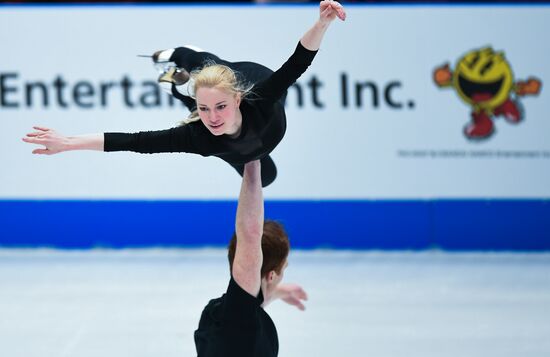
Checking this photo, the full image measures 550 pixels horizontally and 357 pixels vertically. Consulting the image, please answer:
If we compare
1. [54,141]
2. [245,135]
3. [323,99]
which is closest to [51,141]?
[54,141]

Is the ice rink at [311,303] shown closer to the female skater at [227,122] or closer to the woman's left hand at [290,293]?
the woman's left hand at [290,293]

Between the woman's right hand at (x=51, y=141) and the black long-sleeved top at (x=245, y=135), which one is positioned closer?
the woman's right hand at (x=51, y=141)

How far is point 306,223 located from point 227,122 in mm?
3771

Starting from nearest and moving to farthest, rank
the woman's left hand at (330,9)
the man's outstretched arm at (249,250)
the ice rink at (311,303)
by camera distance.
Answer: the man's outstretched arm at (249,250) → the woman's left hand at (330,9) → the ice rink at (311,303)

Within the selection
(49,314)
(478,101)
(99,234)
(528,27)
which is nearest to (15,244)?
(99,234)

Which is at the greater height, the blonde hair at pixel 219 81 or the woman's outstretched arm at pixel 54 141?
the blonde hair at pixel 219 81

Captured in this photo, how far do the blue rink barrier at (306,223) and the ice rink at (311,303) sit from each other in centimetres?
11

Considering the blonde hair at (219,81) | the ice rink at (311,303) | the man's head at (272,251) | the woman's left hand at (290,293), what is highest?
the blonde hair at (219,81)

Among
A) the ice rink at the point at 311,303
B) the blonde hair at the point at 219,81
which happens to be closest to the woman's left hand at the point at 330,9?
the blonde hair at the point at 219,81

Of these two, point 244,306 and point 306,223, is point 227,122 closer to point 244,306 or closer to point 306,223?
point 244,306

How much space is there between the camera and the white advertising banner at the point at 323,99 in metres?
7.24

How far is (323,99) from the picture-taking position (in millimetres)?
7332

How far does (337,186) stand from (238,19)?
4.71ft

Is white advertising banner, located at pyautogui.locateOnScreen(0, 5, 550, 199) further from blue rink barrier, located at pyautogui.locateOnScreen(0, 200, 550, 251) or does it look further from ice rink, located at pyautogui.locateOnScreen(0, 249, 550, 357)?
ice rink, located at pyautogui.locateOnScreen(0, 249, 550, 357)
